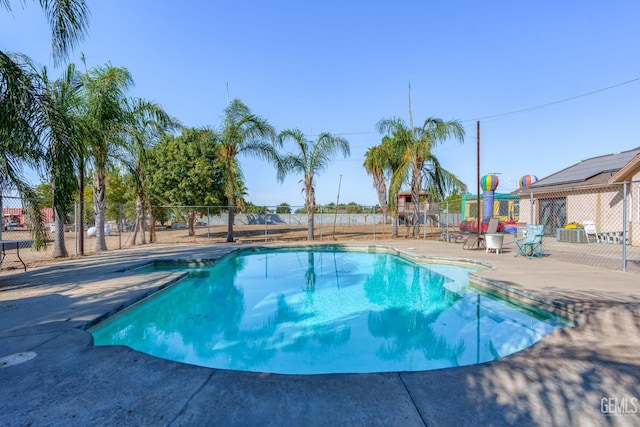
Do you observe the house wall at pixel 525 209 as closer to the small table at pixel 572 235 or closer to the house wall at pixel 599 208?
the house wall at pixel 599 208

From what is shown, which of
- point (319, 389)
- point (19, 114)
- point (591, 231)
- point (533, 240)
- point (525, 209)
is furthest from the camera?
point (525, 209)

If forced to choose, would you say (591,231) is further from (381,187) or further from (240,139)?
(240,139)

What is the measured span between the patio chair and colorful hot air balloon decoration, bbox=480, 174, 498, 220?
6.19m

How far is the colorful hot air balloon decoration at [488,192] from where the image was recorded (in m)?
20.1

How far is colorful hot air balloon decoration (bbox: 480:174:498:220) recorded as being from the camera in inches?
790

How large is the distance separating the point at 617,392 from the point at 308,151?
14.4m

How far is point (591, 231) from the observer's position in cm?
1344

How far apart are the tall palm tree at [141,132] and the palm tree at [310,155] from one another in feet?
17.1

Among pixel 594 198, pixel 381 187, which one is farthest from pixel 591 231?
pixel 381 187

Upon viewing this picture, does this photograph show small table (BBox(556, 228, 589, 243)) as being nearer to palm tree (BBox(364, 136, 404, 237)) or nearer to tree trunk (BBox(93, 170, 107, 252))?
palm tree (BBox(364, 136, 404, 237))

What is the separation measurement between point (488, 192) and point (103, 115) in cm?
2031

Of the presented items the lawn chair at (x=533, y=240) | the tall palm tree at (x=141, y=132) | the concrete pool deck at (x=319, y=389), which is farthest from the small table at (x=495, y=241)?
the tall palm tree at (x=141, y=132)

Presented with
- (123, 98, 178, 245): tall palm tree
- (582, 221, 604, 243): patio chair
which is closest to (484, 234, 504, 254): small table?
(582, 221, 604, 243): patio chair

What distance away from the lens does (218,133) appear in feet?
48.4
